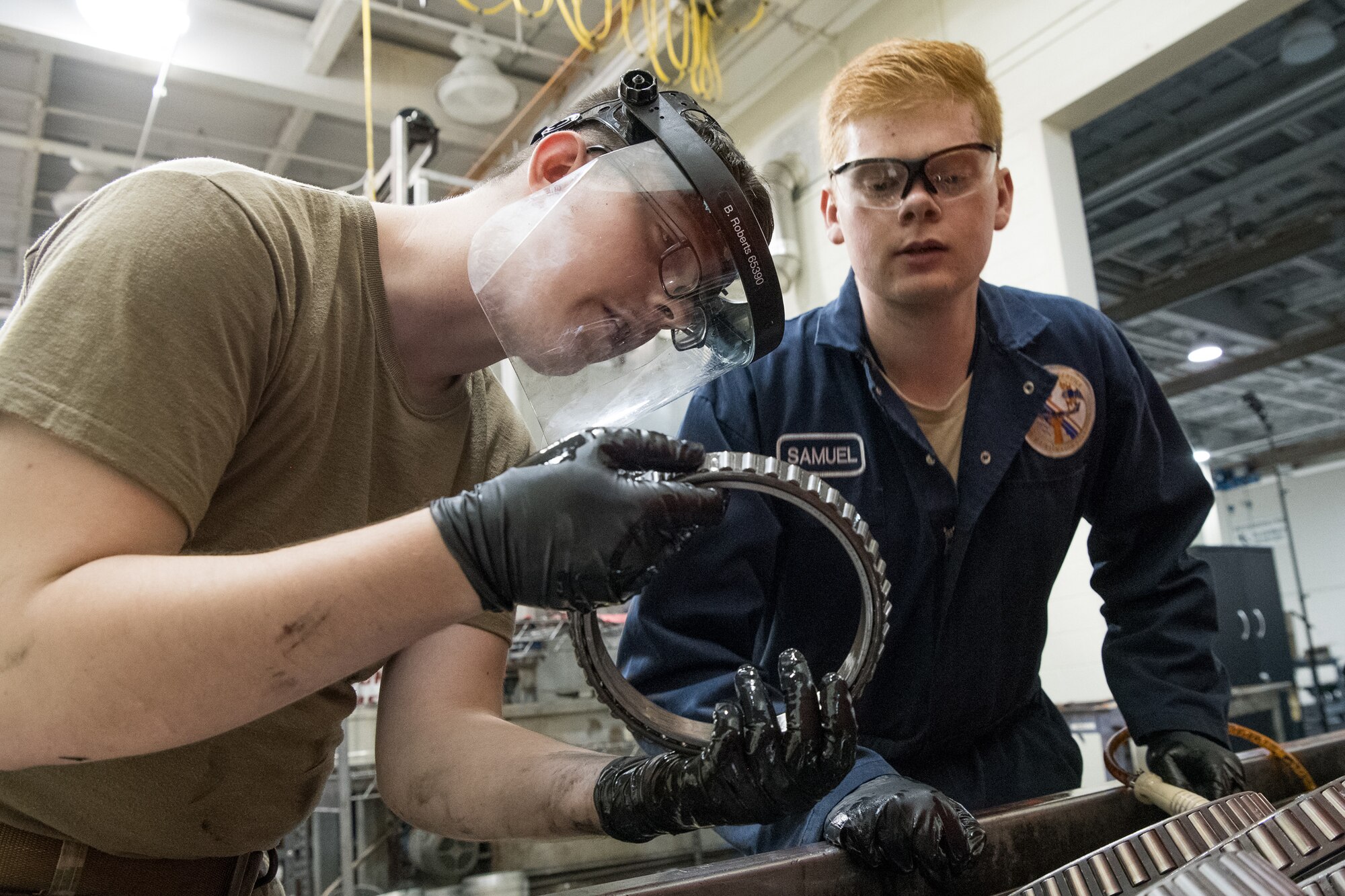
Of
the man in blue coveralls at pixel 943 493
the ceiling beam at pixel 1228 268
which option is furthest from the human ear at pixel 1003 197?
the ceiling beam at pixel 1228 268

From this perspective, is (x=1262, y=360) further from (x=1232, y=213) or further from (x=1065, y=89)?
(x=1065, y=89)

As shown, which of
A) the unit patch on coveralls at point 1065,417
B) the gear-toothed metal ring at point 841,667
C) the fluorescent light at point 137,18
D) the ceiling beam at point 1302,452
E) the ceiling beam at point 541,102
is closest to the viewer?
the gear-toothed metal ring at point 841,667

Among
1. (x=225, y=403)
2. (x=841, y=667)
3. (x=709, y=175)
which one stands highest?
(x=709, y=175)

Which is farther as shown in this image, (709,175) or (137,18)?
(137,18)

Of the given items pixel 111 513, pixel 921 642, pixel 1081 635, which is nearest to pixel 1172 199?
pixel 1081 635

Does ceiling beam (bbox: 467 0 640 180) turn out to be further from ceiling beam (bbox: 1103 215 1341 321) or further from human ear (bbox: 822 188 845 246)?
ceiling beam (bbox: 1103 215 1341 321)

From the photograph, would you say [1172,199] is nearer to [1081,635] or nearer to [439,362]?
[1081,635]

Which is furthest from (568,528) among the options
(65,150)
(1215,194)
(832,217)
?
(1215,194)

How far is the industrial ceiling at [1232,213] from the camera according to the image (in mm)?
4680

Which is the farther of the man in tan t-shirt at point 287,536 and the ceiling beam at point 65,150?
the ceiling beam at point 65,150

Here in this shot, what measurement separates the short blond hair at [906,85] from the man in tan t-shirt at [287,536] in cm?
50

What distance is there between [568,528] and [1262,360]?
395 inches

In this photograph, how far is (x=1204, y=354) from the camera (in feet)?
29.7

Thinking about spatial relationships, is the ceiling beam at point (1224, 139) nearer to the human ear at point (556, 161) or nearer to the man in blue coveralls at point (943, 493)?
the man in blue coveralls at point (943, 493)
